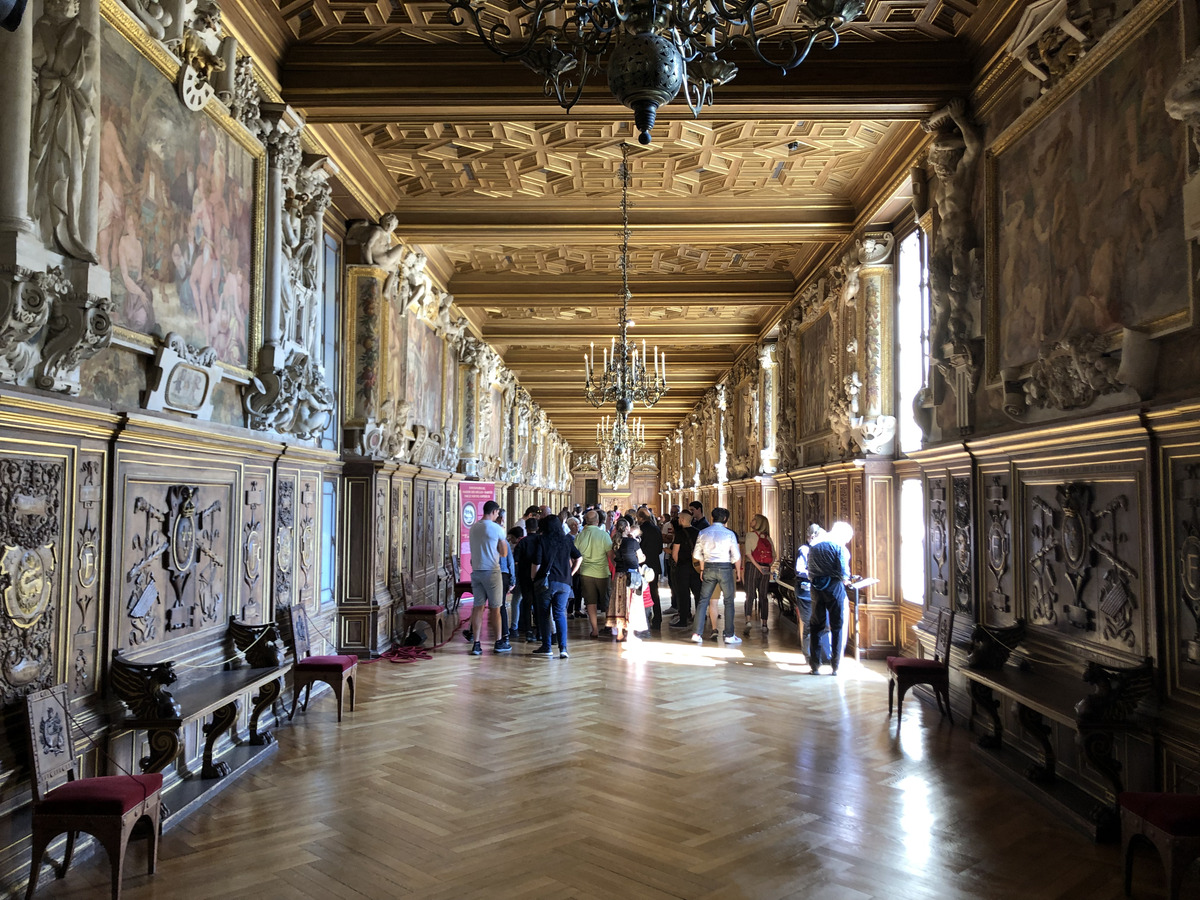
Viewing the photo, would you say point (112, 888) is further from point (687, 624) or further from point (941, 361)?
point (687, 624)

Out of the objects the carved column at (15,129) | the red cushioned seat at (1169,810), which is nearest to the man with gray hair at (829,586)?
the red cushioned seat at (1169,810)

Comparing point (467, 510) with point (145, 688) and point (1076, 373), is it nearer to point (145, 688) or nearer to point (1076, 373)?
point (145, 688)

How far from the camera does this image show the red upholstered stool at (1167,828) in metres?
3.17

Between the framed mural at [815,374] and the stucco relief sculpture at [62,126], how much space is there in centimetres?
876

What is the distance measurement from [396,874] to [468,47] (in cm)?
596

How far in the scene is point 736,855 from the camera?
3.89 metres

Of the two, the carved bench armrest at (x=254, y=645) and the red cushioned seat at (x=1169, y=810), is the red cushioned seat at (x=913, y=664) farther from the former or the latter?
the carved bench armrest at (x=254, y=645)

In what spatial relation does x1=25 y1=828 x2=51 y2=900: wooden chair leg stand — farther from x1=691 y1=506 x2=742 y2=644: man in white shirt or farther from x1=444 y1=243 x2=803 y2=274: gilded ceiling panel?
x1=444 y1=243 x2=803 y2=274: gilded ceiling panel

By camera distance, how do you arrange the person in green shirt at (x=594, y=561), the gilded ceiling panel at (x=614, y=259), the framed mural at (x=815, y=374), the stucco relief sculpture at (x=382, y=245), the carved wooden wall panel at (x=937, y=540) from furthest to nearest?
1. the gilded ceiling panel at (x=614, y=259)
2. the framed mural at (x=815, y=374)
3. the person in green shirt at (x=594, y=561)
4. the stucco relief sculpture at (x=382, y=245)
5. the carved wooden wall panel at (x=937, y=540)

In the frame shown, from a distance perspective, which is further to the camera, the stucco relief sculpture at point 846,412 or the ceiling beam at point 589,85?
the stucco relief sculpture at point 846,412

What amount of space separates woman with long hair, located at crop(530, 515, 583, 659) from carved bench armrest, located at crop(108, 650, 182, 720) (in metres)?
5.33

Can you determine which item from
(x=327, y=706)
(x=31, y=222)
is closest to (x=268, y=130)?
(x=31, y=222)

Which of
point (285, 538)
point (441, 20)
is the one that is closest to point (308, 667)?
point (285, 538)

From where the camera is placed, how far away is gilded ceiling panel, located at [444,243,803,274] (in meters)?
11.8
